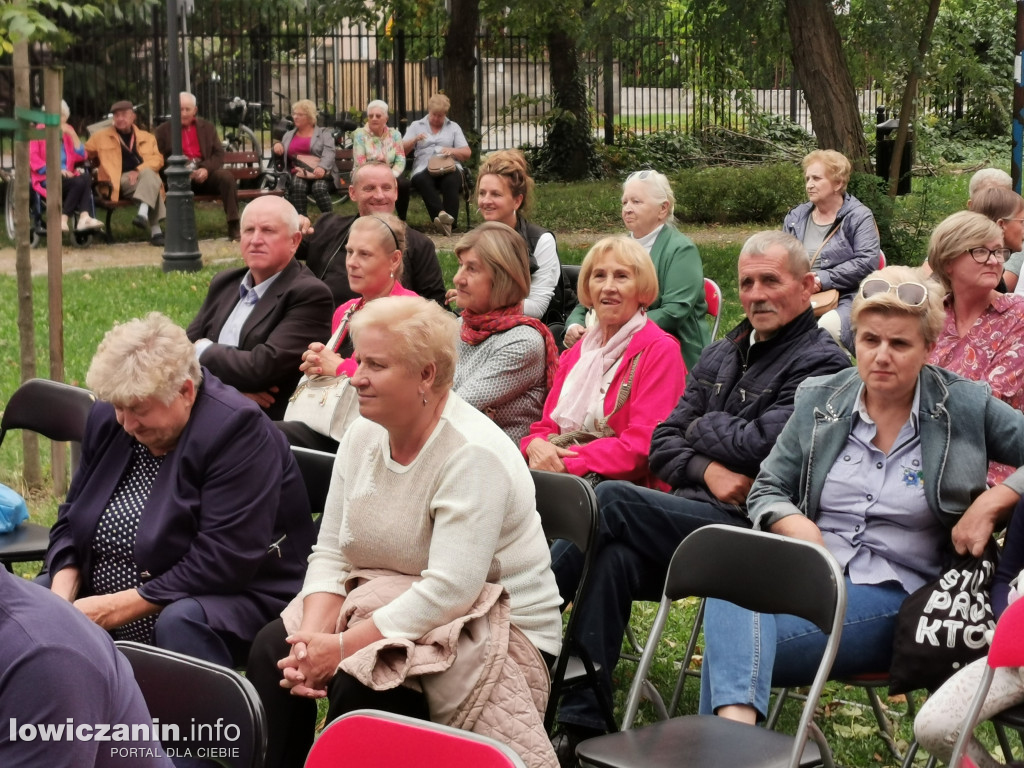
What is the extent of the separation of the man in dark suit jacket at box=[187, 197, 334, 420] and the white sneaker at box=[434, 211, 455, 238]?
920 cm

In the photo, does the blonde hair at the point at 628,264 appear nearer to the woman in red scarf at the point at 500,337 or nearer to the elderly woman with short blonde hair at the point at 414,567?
the woman in red scarf at the point at 500,337

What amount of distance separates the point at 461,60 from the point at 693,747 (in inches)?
622

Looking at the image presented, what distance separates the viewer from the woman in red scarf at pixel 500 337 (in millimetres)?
4852

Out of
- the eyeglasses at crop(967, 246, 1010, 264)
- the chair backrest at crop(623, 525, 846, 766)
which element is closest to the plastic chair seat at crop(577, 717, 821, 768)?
the chair backrest at crop(623, 525, 846, 766)

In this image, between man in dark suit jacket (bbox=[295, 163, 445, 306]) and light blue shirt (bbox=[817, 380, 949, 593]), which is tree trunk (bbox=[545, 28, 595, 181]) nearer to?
man in dark suit jacket (bbox=[295, 163, 445, 306])

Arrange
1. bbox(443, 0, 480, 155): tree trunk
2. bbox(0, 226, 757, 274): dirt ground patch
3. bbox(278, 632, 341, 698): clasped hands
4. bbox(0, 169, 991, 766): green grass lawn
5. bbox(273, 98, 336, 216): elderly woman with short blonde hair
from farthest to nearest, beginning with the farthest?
bbox(443, 0, 480, 155): tree trunk
bbox(273, 98, 336, 216): elderly woman with short blonde hair
bbox(0, 226, 757, 274): dirt ground patch
bbox(0, 169, 991, 766): green grass lawn
bbox(278, 632, 341, 698): clasped hands

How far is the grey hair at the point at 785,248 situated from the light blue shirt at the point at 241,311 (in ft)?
6.94

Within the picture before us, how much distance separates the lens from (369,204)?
6.95 meters

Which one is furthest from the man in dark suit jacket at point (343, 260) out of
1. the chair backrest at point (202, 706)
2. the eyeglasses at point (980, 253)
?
A: the chair backrest at point (202, 706)

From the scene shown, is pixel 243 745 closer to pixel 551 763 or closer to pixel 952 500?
pixel 551 763

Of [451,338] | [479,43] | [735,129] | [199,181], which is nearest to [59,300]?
[451,338]

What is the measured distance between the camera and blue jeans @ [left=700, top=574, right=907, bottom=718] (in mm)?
3352

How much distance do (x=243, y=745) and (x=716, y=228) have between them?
1370 cm

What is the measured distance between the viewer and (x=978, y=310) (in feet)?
15.5
